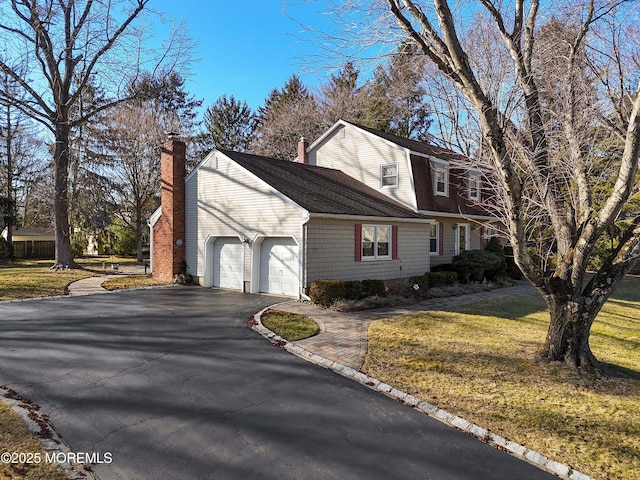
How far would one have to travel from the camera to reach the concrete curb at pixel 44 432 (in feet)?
11.5

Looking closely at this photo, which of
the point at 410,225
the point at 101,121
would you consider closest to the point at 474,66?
the point at 410,225

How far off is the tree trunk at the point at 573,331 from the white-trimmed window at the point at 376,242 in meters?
8.26

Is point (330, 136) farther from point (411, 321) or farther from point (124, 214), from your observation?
point (124, 214)

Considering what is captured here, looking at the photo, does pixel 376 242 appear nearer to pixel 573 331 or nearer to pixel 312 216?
pixel 312 216

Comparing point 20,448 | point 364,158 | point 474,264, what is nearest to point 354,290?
point 474,264

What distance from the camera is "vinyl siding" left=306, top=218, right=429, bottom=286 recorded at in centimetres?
1284

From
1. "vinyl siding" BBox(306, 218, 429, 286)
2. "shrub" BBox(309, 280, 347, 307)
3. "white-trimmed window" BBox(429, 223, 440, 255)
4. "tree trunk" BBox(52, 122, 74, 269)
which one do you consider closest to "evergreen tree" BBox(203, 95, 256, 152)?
"tree trunk" BBox(52, 122, 74, 269)

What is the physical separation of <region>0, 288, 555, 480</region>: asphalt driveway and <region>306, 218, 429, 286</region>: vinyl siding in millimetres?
4853

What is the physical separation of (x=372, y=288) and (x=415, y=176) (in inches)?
259

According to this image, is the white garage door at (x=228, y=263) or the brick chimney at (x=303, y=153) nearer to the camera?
the white garage door at (x=228, y=263)

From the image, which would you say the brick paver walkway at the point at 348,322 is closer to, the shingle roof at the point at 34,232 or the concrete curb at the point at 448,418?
the concrete curb at the point at 448,418

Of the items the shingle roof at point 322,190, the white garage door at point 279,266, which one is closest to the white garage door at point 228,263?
the white garage door at point 279,266

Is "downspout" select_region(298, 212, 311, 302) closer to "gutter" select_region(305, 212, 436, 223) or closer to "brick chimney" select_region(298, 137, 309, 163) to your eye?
"gutter" select_region(305, 212, 436, 223)

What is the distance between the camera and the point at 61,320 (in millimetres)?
9555
